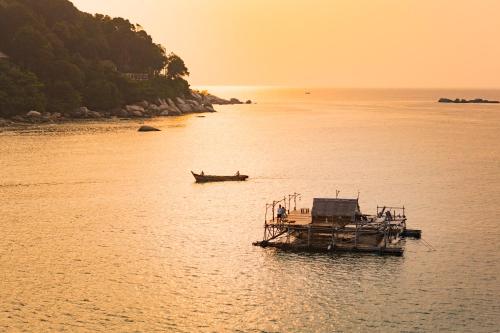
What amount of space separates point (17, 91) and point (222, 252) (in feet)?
411

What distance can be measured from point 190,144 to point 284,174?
46.0 meters

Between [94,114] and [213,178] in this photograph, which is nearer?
[213,178]

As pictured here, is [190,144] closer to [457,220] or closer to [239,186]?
[239,186]

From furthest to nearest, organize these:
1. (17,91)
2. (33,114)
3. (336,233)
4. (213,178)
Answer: (33,114) < (17,91) < (213,178) < (336,233)

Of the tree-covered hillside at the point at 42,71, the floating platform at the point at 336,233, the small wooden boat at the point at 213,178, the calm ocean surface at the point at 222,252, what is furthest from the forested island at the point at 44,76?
the floating platform at the point at 336,233

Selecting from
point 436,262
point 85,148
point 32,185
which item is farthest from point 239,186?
point 85,148

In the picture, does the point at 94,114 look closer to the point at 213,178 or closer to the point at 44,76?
the point at 44,76

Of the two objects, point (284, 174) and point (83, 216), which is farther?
point (284, 174)

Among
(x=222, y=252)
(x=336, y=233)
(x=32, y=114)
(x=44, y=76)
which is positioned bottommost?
(x=222, y=252)

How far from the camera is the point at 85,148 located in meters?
123

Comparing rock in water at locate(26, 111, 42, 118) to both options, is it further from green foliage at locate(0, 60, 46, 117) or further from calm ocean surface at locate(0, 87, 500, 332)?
calm ocean surface at locate(0, 87, 500, 332)

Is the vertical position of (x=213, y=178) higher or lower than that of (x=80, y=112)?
lower

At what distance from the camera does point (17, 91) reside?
162 m

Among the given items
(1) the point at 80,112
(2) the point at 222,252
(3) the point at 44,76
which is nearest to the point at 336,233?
(2) the point at 222,252
